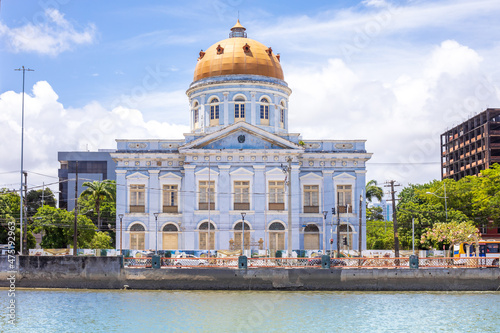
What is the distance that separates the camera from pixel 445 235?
59.3m

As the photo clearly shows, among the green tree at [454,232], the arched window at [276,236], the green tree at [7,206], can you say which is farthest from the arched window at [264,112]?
the green tree at [7,206]

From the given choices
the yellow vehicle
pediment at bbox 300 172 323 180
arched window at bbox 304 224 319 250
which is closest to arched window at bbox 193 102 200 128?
pediment at bbox 300 172 323 180

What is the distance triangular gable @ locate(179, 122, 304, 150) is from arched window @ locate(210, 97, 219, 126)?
14.8ft

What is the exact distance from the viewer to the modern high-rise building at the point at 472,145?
9946 cm

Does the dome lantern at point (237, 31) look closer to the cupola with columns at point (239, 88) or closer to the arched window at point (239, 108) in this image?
the cupola with columns at point (239, 88)

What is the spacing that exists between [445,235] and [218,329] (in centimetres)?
3110

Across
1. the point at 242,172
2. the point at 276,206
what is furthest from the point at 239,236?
the point at 242,172

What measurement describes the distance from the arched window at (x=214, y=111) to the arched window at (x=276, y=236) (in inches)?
473

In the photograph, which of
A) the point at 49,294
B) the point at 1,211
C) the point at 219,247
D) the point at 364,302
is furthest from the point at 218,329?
the point at 1,211

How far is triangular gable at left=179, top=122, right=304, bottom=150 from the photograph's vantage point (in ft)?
220

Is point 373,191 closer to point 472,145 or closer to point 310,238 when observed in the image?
point 472,145

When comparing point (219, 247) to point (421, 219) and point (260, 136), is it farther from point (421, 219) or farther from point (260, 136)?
point (421, 219)

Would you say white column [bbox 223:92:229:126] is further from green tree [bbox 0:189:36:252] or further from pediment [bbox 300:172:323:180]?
green tree [bbox 0:189:36:252]

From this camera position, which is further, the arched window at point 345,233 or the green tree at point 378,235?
the green tree at point 378,235
